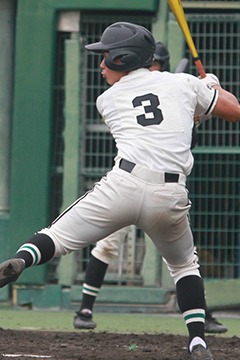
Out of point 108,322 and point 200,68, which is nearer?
point 200,68

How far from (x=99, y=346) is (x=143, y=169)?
1712 millimetres

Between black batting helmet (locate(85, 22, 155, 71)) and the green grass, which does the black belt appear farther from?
the green grass

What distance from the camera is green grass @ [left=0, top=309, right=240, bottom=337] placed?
8.88 meters

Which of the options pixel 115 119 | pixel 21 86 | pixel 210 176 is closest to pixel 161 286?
pixel 210 176

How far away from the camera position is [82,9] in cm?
1002

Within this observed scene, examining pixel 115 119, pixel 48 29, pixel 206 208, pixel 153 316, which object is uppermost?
pixel 48 29

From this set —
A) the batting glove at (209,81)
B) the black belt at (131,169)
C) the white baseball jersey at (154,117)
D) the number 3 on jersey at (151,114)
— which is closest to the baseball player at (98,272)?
the batting glove at (209,81)

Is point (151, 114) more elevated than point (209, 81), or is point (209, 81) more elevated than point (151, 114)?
point (209, 81)

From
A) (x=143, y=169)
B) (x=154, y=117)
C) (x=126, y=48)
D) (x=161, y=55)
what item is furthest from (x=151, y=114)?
(x=161, y=55)

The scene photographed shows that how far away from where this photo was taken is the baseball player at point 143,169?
242 inches

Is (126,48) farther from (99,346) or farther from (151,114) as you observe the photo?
(99,346)

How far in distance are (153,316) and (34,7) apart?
2.89m

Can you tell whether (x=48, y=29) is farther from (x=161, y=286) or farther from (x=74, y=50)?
(x=161, y=286)

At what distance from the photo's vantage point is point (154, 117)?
20.6 feet
